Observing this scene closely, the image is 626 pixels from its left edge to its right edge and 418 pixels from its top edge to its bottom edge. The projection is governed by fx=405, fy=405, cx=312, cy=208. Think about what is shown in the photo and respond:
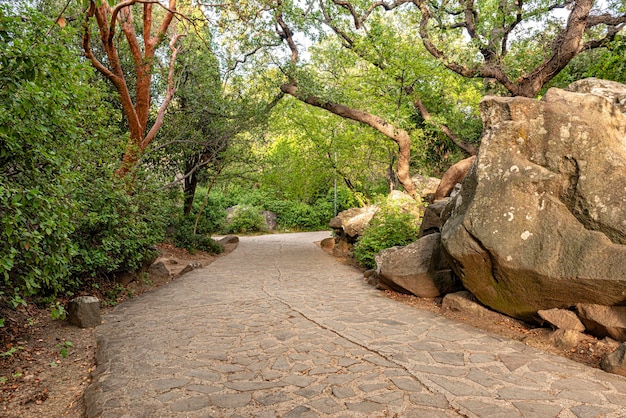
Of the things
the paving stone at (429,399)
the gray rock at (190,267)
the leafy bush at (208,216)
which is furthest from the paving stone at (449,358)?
the leafy bush at (208,216)

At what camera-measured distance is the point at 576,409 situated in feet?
10.8

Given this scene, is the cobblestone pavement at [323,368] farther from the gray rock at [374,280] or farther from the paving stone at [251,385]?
the gray rock at [374,280]

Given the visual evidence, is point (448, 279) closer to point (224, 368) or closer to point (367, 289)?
Answer: point (367, 289)

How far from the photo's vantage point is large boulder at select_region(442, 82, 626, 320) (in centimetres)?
472

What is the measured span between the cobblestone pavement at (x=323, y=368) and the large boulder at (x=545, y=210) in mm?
793

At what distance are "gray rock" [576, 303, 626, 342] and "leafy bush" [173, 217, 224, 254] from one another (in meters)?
12.1

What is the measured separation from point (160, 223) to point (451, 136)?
12.0m

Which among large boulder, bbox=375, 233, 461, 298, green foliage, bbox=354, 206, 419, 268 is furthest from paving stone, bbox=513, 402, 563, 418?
green foliage, bbox=354, 206, 419, 268

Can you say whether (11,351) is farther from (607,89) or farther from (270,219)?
(270,219)

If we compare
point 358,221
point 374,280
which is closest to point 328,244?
point 358,221

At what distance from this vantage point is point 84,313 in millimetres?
5867

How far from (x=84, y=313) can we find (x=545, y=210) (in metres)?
6.53

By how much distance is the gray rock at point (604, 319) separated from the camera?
4.46 m

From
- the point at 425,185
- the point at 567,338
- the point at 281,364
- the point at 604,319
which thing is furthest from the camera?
the point at 425,185
